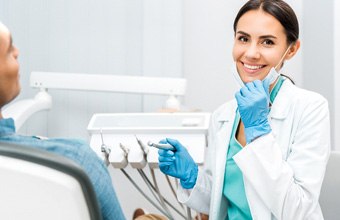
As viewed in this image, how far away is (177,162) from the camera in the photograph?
55.1 inches

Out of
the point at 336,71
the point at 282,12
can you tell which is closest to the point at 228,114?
the point at 282,12

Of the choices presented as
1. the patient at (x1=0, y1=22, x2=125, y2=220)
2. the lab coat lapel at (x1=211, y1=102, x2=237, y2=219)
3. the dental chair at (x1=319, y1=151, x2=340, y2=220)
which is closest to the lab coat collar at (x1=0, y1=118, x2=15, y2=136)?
the patient at (x1=0, y1=22, x2=125, y2=220)

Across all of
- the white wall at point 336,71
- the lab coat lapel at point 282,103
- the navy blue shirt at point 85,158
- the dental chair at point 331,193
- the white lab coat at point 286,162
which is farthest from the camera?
the white wall at point 336,71

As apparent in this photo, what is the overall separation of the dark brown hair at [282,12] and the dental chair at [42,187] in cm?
94

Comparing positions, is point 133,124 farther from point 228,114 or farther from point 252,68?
point 252,68

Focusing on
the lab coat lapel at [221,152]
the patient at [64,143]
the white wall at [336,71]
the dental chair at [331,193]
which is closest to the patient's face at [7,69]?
the patient at [64,143]

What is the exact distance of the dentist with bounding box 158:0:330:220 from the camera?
118 cm

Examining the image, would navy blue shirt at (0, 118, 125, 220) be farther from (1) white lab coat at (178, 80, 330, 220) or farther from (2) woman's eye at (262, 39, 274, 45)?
(2) woman's eye at (262, 39, 274, 45)

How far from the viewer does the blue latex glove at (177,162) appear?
54.9 inches

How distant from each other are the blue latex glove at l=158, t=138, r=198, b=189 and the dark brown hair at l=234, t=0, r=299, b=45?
0.44m

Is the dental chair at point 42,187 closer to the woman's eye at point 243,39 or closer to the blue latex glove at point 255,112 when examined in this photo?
the blue latex glove at point 255,112

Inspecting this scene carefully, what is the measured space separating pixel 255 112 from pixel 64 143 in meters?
0.65

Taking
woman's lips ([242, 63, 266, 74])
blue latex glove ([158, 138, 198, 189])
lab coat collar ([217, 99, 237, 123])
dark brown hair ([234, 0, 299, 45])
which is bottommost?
blue latex glove ([158, 138, 198, 189])

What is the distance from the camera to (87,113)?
210cm
